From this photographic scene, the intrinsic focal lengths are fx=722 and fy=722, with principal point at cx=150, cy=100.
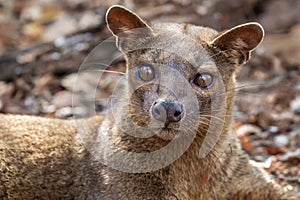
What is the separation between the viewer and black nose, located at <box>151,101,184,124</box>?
4.22 m

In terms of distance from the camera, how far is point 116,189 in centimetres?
466

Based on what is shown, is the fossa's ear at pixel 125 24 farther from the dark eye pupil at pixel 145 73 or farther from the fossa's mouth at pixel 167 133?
the fossa's mouth at pixel 167 133

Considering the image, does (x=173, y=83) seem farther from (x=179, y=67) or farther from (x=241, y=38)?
(x=241, y=38)

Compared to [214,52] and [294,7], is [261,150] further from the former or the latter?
[294,7]

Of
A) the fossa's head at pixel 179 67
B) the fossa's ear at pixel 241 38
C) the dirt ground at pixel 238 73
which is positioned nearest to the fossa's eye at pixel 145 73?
the fossa's head at pixel 179 67

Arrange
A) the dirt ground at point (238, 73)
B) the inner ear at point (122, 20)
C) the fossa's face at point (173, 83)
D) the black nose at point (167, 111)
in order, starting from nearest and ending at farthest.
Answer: the black nose at point (167, 111), the fossa's face at point (173, 83), the inner ear at point (122, 20), the dirt ground at point (238, 73)

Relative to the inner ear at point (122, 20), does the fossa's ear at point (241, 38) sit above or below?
above

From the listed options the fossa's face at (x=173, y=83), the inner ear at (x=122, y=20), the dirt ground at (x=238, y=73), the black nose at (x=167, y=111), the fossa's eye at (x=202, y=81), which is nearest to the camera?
the black nose at (x=167, y=111)

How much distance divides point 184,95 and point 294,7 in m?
4.40

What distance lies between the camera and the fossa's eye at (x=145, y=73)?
459 centimetres

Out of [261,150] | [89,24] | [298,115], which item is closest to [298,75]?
[298,115]

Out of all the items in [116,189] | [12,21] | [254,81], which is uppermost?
[254,81]

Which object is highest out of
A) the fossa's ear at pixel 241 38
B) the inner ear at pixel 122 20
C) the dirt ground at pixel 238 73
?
the fossa's ear at pixel 241 38

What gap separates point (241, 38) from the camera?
4.73m
